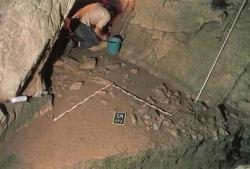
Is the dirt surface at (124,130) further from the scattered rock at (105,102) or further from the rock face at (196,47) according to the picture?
the rock face at (196,47)

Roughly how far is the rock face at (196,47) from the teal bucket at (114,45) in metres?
0.40

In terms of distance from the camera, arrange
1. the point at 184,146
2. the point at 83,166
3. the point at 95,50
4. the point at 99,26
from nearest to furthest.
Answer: the point at 83,166
the point at 184,146
the point at 95,50
the point at 99,26

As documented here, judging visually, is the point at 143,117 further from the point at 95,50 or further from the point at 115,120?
the point at 95,50

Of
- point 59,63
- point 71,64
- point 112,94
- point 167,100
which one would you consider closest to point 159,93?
point 167,100

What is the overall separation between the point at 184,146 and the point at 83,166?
1.55 metres

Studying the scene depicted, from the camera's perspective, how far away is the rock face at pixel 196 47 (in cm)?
612

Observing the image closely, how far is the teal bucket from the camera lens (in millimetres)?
7033

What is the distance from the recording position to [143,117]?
5.58 metres

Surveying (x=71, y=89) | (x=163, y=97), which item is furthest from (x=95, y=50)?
(x=163, y=97)

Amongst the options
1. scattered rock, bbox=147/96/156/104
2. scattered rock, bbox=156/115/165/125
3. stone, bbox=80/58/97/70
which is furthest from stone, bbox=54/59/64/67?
scattered rock, bbox=156/115/165/125

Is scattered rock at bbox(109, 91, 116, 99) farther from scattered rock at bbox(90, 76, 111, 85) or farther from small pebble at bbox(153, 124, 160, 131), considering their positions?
small pebble at bbox(153, 124, 160, 131)

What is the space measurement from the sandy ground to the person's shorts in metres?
0.96

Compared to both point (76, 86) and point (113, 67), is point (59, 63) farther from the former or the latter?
point (113, 67)

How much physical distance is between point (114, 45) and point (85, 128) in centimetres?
228
